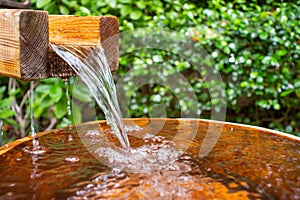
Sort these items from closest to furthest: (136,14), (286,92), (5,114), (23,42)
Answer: (23,42) < (5,114) < (286,92) < (136,14)

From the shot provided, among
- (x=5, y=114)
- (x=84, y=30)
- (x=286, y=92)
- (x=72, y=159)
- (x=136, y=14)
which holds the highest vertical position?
(x=136, y=14)

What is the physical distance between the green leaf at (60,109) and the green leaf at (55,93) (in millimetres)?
82

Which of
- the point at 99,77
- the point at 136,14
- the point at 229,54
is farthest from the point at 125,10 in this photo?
the point at 99,77

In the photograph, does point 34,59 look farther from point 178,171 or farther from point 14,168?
point 178,171

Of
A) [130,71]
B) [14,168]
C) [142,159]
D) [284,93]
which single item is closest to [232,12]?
[284,93]

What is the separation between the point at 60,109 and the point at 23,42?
5.25ft

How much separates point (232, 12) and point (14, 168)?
2421mm

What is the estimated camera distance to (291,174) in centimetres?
114

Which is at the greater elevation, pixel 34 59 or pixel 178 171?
pixel 34 59

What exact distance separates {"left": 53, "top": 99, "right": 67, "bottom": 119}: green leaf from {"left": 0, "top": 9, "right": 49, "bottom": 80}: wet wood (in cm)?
147

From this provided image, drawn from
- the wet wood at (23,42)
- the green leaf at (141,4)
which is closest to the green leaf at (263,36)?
the green leaf at (141,4)

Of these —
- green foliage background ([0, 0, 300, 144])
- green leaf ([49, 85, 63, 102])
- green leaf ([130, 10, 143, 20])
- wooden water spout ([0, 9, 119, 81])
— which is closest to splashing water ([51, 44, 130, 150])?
wooden water spout ([0, 9, 119, 81])

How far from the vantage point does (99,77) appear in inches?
61.7

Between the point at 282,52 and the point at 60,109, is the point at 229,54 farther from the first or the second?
the point at 60,109
